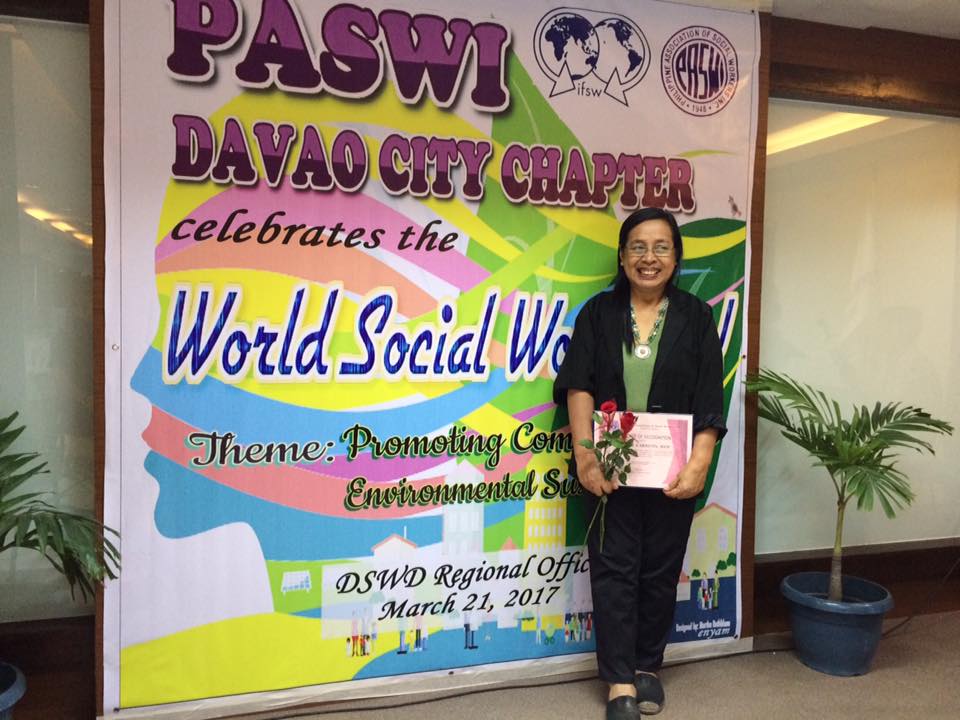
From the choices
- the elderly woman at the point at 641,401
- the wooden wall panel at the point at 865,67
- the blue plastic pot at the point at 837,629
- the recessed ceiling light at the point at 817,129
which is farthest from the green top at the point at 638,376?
the wooden wall panel at the point at 865,67

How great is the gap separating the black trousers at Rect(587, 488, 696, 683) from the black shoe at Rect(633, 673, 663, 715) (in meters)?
0.05

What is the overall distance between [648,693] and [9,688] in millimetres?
1884

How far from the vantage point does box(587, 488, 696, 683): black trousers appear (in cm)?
243

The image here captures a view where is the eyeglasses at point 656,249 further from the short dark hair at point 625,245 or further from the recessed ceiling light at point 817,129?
the recessed ceiling light at point 817,129

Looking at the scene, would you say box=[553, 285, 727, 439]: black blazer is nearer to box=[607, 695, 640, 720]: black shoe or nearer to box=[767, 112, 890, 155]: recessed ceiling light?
box=[607, 695, 640, 720]: black shoe

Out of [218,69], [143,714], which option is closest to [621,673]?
[143,714]

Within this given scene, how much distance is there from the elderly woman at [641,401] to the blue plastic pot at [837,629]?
1.94ft

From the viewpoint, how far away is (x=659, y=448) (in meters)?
2.38

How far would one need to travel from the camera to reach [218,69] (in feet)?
7.50

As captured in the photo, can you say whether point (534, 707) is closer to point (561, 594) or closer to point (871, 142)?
point (561, 594)

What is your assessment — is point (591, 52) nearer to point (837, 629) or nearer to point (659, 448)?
point (659, 448)

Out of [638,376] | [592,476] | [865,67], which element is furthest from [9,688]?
[865,67]

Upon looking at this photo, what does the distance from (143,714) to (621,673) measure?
152cm

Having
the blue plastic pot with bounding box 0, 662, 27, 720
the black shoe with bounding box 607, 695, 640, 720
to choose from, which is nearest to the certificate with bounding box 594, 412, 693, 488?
the black shoe with bounding box 607, 695, 640, 720
